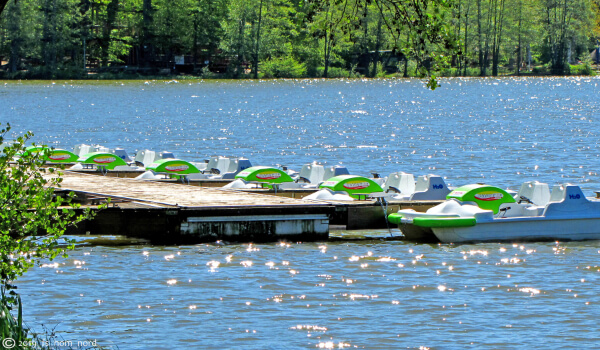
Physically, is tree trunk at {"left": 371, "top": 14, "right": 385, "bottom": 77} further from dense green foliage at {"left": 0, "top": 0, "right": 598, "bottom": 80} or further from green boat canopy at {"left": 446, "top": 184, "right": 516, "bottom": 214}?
green boat canopy at {"left": 446, "top": 184, "right": 516, "bottom": 214}

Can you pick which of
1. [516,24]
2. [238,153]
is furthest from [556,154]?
[516,24]

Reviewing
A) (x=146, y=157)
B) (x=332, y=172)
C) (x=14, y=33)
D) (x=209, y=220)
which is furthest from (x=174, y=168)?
(x=14, y=33)

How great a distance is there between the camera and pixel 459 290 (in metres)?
16.7

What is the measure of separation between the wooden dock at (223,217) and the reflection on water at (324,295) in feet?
1.12

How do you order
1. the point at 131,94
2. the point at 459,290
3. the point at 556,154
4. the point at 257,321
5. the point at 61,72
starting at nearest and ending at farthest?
the point at 257,321 < the point at 459,290 < the point at 556,154 < the point at 131,94 < the point at 61,72

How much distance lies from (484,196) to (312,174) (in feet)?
19.2

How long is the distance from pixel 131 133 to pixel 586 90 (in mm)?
79889

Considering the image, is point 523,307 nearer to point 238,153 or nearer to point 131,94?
point 238,153

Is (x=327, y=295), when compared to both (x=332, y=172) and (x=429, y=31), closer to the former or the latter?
(x=429, y=31)

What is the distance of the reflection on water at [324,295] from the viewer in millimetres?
13773

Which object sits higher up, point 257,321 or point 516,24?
point 516,24

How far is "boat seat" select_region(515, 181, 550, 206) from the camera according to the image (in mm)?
22391

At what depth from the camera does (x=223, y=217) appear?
20.4 metres

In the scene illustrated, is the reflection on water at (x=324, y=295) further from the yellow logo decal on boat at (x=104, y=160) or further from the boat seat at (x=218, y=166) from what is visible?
the yellow logo decal on boat at (x=104, y=160)
